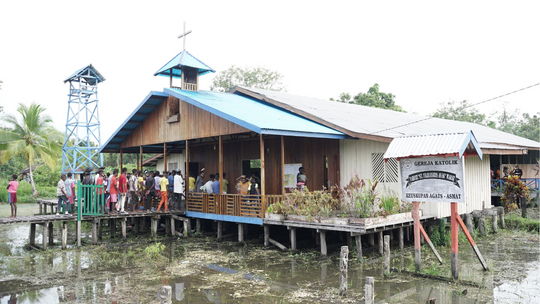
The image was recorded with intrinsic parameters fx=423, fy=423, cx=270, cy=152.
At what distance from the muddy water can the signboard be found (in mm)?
1845

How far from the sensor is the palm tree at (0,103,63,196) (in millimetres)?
30625

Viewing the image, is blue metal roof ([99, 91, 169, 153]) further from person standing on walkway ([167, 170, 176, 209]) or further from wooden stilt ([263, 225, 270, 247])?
wooden stilt ([263, 225, 270, 247])

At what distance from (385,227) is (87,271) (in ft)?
27.3

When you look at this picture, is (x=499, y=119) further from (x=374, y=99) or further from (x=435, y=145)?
(x=435, y=145)

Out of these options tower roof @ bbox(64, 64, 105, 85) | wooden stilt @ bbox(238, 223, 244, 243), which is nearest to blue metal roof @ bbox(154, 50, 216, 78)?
wooden stilt @ bbox(238, 223, 244, 243)

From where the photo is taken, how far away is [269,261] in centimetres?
1205

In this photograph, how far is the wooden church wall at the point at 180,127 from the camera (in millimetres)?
14821

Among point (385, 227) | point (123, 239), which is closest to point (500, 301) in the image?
point (385, 227)

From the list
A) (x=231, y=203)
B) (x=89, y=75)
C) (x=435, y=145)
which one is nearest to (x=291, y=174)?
(x=231, y=203)

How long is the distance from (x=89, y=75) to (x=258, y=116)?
19361 millimetres

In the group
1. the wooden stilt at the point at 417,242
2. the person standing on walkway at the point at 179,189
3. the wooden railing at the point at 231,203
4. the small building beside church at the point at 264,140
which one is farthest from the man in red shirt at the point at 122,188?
the wooden stilt at the point at 417,242

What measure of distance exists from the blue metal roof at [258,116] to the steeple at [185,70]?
90cm

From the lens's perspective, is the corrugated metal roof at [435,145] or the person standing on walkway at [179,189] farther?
the person standing on walkway at [179,189]

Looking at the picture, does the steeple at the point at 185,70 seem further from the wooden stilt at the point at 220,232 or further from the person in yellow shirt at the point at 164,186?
the wooden stilt at the point at 220,232
